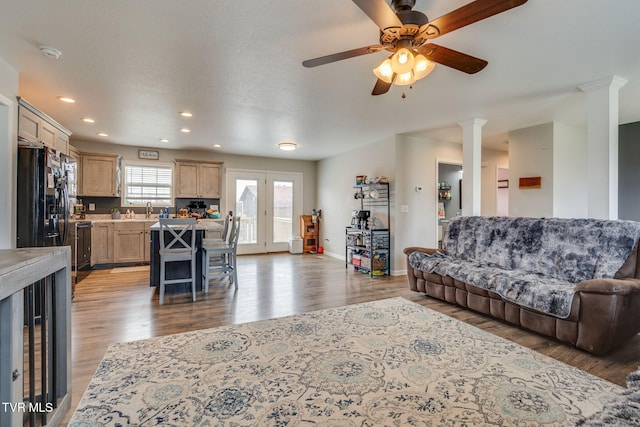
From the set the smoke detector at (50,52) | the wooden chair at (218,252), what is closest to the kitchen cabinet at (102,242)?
the wooden chair at (218,252)

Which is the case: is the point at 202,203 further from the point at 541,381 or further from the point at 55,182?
the point at 541,381

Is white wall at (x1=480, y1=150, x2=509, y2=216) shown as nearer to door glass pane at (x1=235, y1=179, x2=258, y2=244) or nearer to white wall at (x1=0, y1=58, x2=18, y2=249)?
door glass pane at (x1=235, y1=179, x2=258, y2=244)

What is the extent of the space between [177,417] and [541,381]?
7.66ft

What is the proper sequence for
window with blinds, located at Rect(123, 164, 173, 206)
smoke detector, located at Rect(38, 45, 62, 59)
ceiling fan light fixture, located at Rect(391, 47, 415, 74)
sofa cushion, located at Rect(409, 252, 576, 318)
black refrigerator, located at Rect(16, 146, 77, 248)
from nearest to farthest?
ceiling fan light fixture, located at Rect(391, 47, 415, 74) → smoke detector, located at Rect(38, 45, 62, 59) → sofa cushion, located at Rect(409, 252, 576, 318) → black refrigerator, located at Rect(16, 146, 77, 248) → window with blinds, located at Rect(123, 164, 173, 206)

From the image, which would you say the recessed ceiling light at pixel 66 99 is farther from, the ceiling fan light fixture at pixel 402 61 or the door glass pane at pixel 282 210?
the door glass pane at pixel 282 210

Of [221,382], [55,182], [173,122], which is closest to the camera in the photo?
[221,382]

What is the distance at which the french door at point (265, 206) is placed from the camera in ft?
24.2

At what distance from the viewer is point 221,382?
78.2 inches

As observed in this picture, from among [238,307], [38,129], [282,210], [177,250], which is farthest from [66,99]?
[282,210]

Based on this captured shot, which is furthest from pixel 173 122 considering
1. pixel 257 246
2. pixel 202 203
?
pixel 257 246

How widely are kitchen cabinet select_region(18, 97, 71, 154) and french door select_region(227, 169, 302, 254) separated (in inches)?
136

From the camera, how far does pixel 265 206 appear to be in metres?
7.68

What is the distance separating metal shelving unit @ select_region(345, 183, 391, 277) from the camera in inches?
207

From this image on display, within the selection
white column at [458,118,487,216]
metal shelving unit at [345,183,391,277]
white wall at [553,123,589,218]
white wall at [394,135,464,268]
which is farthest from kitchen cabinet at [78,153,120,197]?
white wall at [553,123,589,218]
